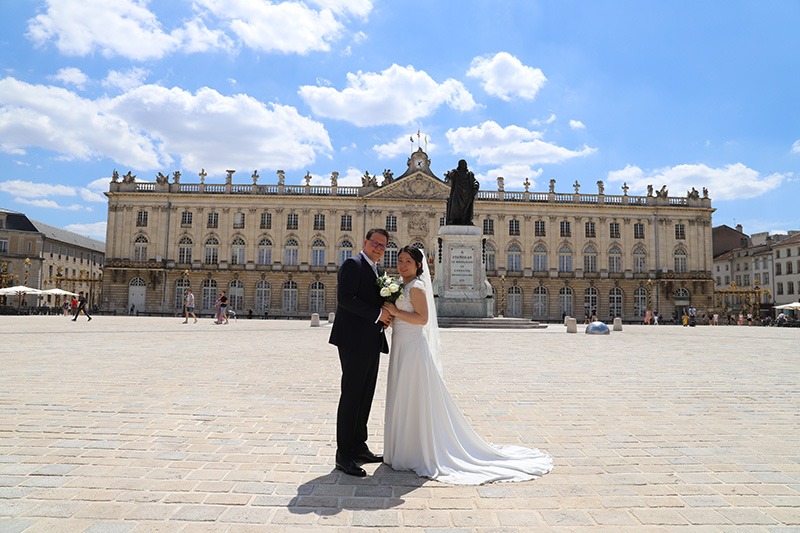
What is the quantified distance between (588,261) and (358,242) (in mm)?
22241

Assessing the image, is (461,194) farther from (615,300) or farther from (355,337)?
(615,300)

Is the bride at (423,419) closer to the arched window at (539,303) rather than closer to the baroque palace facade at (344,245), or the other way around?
the baroque palace facade at (344,245)

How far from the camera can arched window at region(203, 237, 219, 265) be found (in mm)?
48531

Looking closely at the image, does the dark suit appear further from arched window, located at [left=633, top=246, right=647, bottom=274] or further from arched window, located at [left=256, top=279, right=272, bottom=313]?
arched window, located at [left=633, top=246, right=647, bottom=274]

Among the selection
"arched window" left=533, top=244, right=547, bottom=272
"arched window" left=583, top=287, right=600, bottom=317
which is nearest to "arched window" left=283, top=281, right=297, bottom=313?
"arched window" left=533, top=244, right=547, bottom=272

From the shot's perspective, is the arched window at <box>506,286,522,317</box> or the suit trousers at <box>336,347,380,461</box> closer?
the suit trousers at <box>336,347,380,461</box>

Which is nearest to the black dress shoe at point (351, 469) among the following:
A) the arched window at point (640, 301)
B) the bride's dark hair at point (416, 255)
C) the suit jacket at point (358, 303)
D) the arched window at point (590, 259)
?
the suit jacket at point (358, 303)

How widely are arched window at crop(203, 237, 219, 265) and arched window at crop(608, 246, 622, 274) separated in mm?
37686

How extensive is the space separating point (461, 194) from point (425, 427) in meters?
16.5

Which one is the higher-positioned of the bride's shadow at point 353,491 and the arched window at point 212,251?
the arched window at point 212,251

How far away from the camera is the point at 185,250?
160 feet

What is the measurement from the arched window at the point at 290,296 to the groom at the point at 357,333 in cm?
4540

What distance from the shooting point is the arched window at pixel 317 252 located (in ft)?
160

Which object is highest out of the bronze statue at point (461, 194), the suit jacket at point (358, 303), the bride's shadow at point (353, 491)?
the bronze statue at point (461, 194)
